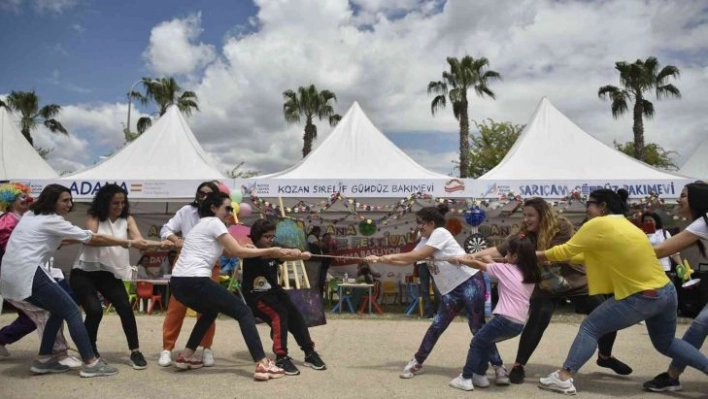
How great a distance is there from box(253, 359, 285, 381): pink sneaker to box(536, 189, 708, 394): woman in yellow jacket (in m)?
2.36

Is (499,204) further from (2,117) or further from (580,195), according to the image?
(2,117)

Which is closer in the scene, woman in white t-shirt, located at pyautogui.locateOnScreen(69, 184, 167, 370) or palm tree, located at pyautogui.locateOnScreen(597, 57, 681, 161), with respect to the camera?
woman in white t-shirt, located at pyautogui.locateOnScreen(69, 184, 167, 370)

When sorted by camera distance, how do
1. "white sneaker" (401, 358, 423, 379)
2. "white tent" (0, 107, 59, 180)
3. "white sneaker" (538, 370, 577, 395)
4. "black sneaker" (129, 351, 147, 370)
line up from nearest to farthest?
"white sneaker" (538, 370, 577, 395)
"white sneaker" (401, 358, 423, 379)
"black sneaker" (129, 351, 147, 370)
"white tent" (0, 107, 59, 180)

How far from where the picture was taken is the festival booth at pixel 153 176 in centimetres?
1117

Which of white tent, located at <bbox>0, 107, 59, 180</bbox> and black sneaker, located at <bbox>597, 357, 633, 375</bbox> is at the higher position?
white tent, located at <bbox>0, 107, 59, 180</bbox>

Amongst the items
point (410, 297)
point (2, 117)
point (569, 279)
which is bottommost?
point (410, 297)

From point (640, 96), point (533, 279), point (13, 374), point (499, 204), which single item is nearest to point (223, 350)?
point (13, 374)

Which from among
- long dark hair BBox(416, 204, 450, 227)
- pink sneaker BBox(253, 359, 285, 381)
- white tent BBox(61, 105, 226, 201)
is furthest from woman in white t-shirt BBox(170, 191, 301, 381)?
white tent BBox(61, 105, 226, 201)

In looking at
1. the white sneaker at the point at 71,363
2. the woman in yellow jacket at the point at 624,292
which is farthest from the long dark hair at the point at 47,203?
the woman in yellow jacket at the point at 624,292

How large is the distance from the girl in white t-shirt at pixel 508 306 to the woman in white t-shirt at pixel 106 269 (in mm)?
3082

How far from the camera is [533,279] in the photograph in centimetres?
451

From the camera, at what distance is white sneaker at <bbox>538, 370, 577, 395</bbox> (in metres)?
4.40

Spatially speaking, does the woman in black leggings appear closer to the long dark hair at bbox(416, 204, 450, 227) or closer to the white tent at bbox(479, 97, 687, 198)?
the long dark hair at bbox(416, 204, 450, 227)

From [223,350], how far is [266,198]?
5292 mm
